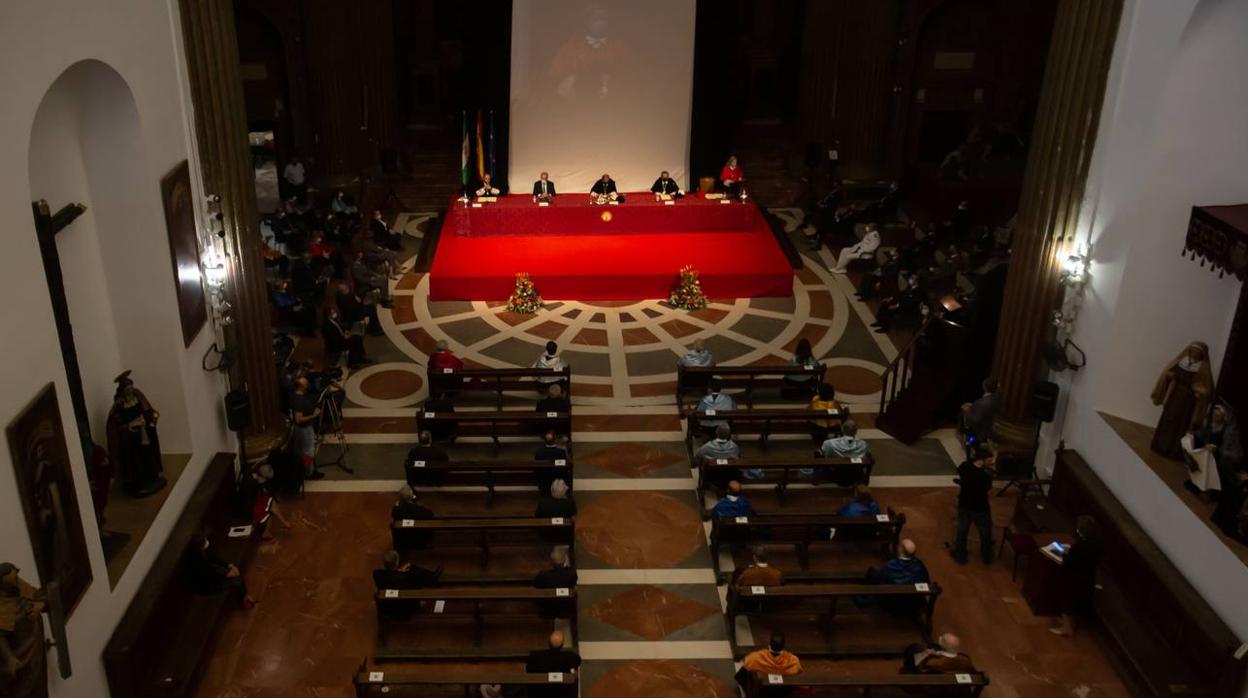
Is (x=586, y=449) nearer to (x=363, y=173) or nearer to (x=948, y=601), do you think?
(x=948, y=601)

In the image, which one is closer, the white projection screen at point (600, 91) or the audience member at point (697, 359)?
the audience member at point (697, 359)

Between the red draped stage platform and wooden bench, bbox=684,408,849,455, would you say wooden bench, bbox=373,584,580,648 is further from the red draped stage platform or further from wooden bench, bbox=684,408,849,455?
the red draped stage platform

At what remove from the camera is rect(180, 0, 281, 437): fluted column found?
35.1 ft

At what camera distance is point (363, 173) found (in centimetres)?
2258

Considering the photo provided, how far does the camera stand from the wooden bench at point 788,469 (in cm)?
1204

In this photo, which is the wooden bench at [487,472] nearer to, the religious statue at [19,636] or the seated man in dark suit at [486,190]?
the religious statue at [19,636]

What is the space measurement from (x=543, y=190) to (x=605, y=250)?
79.4 inches

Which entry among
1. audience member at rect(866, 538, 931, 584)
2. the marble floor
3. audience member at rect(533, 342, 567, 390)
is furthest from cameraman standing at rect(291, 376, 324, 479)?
audience member at rect(866, 538, 931, 584)

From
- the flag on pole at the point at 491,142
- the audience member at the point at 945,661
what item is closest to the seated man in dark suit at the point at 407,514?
the audience member at the point at 945,661

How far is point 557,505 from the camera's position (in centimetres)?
1114

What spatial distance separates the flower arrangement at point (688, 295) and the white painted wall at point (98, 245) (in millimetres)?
8253

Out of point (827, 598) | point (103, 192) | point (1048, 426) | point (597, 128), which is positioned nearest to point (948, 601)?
point (827, 598)

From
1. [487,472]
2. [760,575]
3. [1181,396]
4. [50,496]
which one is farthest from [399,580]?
[1181,396]

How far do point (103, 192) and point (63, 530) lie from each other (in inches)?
141
